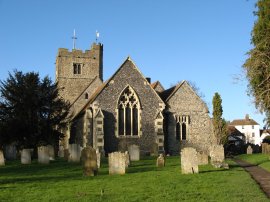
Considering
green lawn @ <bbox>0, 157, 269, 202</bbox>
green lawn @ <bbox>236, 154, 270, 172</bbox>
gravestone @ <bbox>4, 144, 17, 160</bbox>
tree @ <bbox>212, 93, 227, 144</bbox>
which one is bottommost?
green lawn @ <bbox>236, 154, 270, 172</bbox>

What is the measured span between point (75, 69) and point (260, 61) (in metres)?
31.4

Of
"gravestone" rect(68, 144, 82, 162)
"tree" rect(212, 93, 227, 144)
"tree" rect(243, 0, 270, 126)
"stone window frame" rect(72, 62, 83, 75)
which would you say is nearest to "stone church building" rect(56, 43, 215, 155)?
"tree" rect(212, 93, 227, 144)

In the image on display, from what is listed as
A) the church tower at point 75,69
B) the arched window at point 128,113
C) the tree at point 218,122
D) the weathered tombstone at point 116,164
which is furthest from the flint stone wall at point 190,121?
the weathered tombstone at point 116,164

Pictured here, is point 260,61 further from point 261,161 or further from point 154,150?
point 154,150

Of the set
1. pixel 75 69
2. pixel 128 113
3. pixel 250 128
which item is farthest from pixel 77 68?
pixel 250 128

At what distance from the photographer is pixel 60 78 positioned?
45.9m

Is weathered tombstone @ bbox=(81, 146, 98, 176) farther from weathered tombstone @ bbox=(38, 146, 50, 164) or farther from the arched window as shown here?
the arched window

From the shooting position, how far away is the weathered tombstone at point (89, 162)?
48.3 feet

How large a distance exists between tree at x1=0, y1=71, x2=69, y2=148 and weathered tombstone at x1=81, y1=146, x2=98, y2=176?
14776 mm

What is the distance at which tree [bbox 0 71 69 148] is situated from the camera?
2864 centimetres

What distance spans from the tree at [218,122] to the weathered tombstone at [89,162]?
17.8 meters

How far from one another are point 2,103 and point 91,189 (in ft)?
67.1

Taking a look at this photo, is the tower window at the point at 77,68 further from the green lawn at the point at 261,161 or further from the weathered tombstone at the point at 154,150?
the green lawn at the point at 261,161

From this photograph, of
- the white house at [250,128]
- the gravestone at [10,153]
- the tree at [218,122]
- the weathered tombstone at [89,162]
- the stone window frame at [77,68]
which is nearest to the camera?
the weathered tombstone at [89,162]
